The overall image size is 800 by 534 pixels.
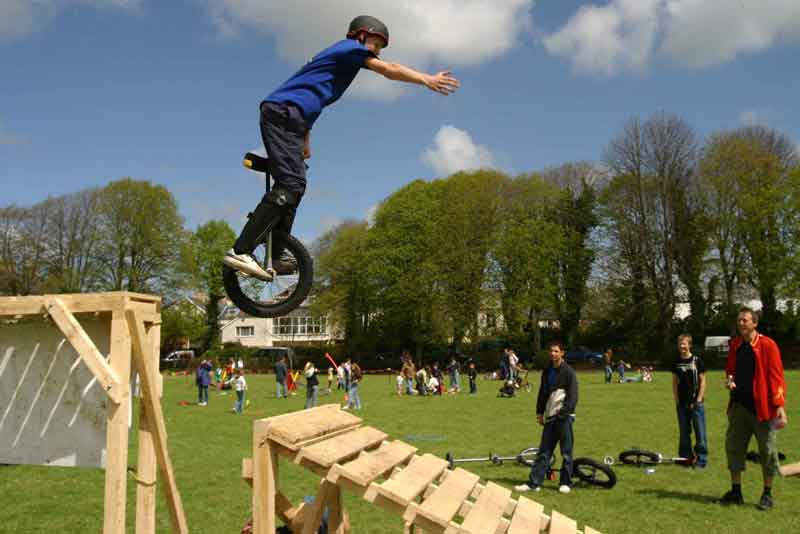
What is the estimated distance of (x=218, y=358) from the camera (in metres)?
53.3

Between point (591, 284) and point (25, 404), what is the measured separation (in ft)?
163

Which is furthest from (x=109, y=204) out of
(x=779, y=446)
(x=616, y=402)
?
(x=779, y=446)

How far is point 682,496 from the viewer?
873 cm

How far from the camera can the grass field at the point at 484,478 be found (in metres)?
7.75

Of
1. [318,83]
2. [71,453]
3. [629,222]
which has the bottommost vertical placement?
[71,453]

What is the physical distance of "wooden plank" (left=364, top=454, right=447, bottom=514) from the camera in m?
4.35

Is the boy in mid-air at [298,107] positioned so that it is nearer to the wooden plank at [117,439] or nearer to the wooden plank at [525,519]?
the wooden plank at [117,439]

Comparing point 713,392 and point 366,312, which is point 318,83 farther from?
point 366,312

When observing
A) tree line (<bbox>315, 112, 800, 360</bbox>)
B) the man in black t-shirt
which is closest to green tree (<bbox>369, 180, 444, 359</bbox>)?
tree line (<bbox>315, 112, 800, 360</bbox>)

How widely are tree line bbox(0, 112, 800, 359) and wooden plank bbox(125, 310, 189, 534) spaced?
117 ft

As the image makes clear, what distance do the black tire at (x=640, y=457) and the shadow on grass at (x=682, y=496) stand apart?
1539mm

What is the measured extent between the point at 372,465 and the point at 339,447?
27 centimetres

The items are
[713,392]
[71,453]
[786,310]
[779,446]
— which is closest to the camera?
[71,453]

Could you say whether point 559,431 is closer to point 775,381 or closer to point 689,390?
point 689,390
